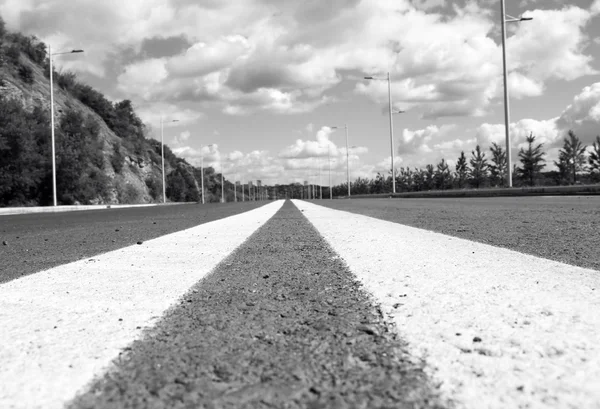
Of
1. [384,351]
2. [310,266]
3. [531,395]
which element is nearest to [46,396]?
[384,351]

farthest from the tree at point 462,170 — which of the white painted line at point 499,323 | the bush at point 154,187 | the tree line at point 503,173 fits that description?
the white painted line at point 499,323

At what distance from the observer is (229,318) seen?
1.92 m

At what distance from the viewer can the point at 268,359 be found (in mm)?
1427

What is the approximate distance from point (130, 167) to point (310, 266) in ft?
199

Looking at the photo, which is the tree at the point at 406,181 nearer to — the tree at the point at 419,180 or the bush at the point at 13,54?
the tree at the point at 419,180

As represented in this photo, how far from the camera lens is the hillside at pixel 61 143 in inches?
1368

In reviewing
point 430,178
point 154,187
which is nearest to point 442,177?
point 430,178

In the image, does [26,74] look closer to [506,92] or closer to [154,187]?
[154,187]

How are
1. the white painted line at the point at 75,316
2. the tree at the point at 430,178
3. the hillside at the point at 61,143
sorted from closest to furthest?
the white painted line at the point at 75,316 → the hillside at the point at 61,143 → the tree at the point at 430,178

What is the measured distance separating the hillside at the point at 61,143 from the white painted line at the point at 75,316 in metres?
35.3

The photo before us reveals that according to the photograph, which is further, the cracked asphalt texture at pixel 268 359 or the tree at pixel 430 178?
the tree at pixel 430 178

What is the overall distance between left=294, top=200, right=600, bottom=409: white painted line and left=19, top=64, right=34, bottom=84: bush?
4999 cm

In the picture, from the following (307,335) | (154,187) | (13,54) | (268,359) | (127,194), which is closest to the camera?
(268,359)

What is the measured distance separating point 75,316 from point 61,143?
44331mm
